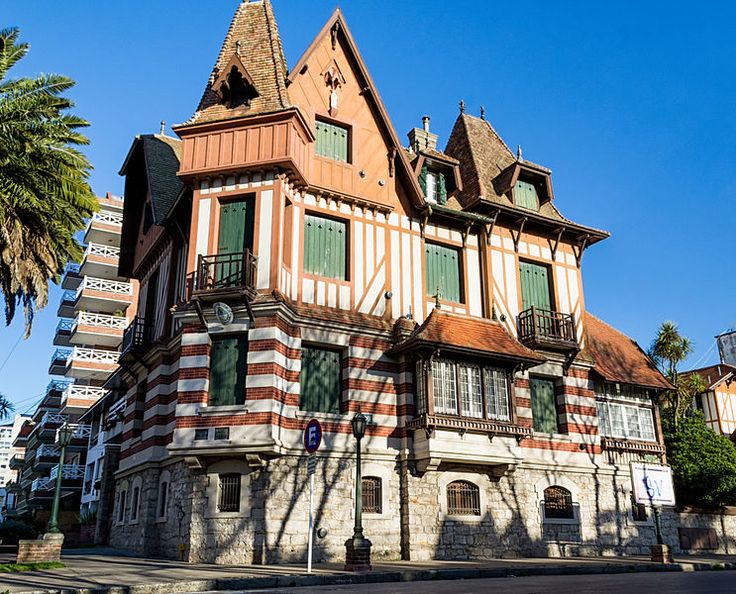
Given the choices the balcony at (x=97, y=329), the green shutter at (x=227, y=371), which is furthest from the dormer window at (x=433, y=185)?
the balcony at (x=97, y=329)

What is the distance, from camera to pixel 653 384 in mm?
24578

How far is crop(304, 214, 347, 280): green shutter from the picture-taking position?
19.8 meters

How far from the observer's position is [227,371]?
58.4ft

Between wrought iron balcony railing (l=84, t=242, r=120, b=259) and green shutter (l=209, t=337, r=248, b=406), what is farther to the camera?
wrought iron balcony railing (l=84, t=242, r=120, b=259)

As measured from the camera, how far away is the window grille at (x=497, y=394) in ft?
65.1

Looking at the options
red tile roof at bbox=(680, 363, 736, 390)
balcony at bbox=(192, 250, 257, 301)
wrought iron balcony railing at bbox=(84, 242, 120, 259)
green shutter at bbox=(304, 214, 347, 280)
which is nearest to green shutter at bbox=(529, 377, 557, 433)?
green shutter at bbox=(304, 214, 347, 280)

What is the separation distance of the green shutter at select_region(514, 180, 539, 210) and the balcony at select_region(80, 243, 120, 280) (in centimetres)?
3294

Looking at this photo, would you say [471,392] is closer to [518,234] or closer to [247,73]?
[518,234]

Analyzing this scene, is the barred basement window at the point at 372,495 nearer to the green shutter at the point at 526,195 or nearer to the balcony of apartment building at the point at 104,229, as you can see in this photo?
the green shutter at the point at 526,195

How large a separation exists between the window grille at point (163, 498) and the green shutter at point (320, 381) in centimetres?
479

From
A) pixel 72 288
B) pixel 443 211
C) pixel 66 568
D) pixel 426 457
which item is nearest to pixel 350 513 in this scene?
pixel 426 457

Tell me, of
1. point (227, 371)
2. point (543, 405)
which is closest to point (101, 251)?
point (227, 371)

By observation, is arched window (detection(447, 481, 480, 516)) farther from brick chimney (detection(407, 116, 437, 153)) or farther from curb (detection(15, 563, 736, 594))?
brick chimney (detection(407, 116, 437, 153))

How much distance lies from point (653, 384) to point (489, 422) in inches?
348
